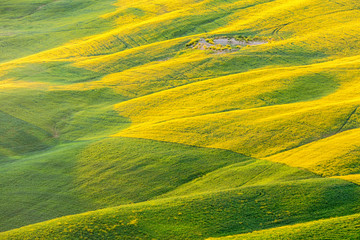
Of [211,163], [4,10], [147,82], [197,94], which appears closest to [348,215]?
[211,163]

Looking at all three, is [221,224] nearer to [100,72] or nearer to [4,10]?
Answer: [100,72]

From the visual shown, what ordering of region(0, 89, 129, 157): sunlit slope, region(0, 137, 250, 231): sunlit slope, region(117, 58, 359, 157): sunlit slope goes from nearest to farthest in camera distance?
region(0, 137, 250, 231): sunlit slope
region(117, 58, 359, 157): sunlit slope
region(0, 89, 129, 157): sunlit slope

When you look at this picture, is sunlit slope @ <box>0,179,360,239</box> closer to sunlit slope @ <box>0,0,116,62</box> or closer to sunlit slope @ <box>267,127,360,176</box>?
sunlit slope @ <box>267,127,360,176</box>

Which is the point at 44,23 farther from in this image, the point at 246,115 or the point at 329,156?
the point at 329,156

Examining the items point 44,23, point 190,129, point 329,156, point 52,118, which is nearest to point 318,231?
point 329,156

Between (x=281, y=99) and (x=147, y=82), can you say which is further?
(x=147, y=82)

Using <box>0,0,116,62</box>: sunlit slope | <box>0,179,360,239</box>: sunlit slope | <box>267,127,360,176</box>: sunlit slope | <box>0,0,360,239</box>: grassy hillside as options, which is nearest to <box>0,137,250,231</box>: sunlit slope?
<box>0,0,360,239</box>: grassy hillside
